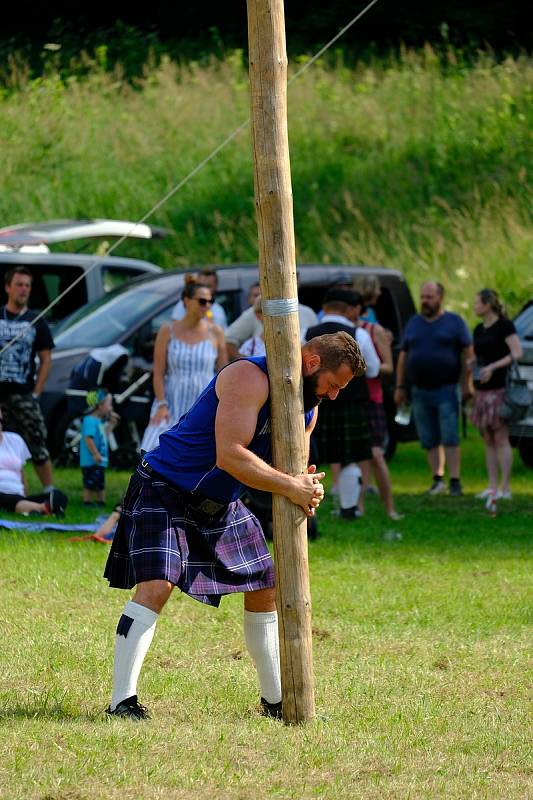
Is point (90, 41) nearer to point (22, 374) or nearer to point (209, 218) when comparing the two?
point (209, 218)

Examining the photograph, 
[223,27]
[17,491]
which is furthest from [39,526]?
[223,27]

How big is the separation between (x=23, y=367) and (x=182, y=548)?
5.72 meters

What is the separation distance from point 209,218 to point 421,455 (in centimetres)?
927

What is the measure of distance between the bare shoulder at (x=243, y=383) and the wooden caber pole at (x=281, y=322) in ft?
0.16

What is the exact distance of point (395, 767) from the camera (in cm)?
494

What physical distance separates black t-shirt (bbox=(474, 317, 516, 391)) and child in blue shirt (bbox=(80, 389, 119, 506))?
3.18 metres

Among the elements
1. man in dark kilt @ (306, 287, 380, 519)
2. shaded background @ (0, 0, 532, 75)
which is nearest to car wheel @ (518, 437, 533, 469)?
man in dark kilt @ (306, 287, 380, 519)

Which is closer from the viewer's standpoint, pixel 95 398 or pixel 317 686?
pixel 317 686

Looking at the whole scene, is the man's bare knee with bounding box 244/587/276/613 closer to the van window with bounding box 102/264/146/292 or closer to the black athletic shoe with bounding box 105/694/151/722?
the black athletic shoe with bounding box 105/694/151/722

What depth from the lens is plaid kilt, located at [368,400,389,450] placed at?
36.5 feet

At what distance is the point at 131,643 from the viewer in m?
5.28

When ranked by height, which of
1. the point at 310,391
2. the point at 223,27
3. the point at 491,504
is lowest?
the point at 491,504

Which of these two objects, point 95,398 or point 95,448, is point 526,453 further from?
point 95,448

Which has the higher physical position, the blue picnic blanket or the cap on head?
the cap on head
